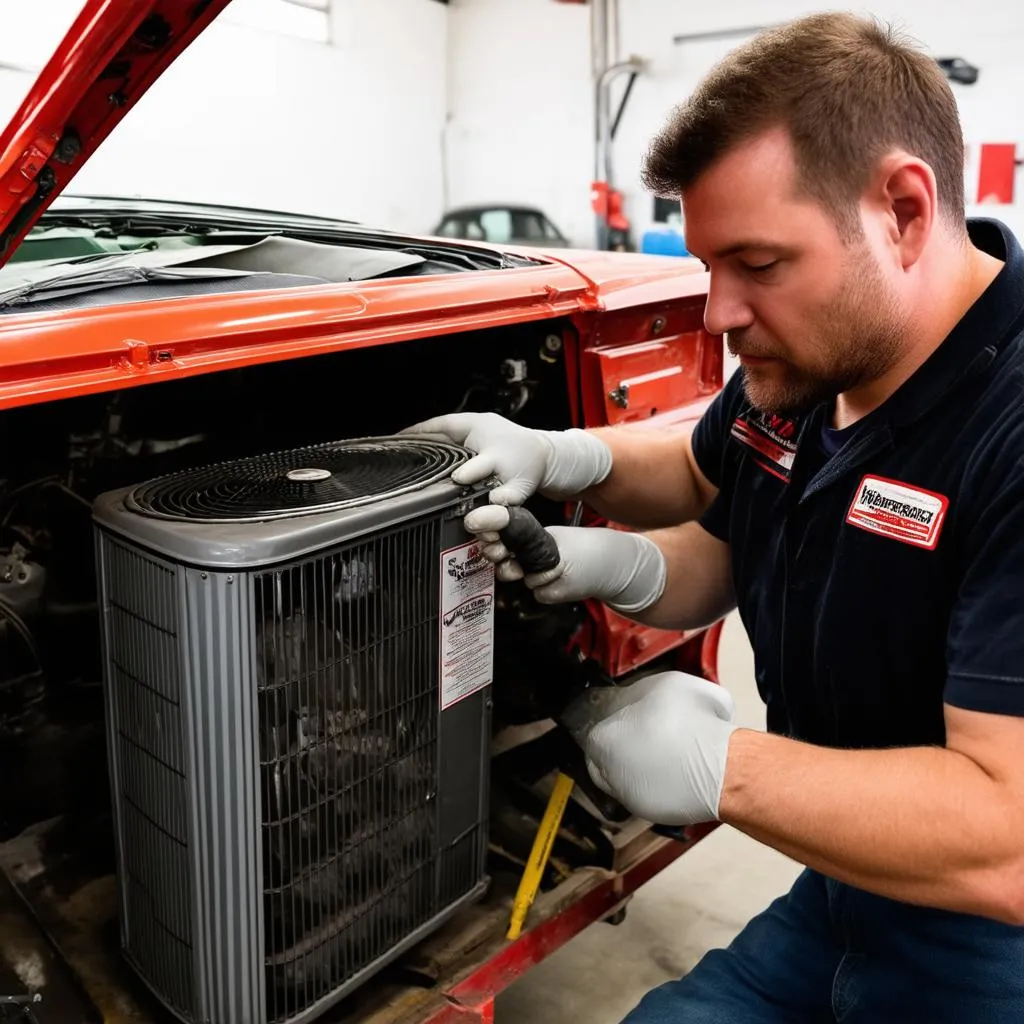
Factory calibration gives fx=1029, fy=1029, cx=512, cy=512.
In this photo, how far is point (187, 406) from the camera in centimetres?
155

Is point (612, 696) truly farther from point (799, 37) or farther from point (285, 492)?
point (799, 37)

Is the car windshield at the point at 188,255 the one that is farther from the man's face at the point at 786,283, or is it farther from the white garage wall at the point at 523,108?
the white garage wall at the point at 523,108

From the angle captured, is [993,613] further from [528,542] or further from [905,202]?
[528,542]

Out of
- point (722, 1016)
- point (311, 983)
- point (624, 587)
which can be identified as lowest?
point (722, 1016)

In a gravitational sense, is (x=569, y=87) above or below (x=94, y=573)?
above

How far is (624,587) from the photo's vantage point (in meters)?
1.50

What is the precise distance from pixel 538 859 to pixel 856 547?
73 centimetres

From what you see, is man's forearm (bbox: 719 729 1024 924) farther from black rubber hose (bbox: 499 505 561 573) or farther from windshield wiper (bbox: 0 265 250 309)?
windshield wiper (bbox: 0 265 250 309)

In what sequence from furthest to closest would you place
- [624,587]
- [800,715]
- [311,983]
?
1. [624,587]
2. [800,715]
3. [311,983]

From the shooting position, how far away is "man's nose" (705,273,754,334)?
1.15m

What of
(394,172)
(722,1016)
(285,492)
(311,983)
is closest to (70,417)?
(285,492)

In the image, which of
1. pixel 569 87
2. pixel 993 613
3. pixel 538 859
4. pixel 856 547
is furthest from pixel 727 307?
pixel 569 87

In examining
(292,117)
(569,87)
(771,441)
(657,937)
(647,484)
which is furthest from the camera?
(569,87)

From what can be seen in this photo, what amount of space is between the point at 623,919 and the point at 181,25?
1753mm
